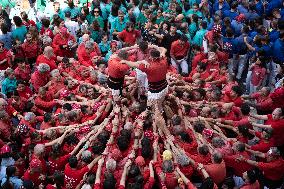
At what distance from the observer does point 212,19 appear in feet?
44.2

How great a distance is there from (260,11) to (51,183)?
29.4 ft

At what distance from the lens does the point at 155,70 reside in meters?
8.98

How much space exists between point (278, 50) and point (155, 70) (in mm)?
4309

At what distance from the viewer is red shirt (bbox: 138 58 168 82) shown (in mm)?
8945

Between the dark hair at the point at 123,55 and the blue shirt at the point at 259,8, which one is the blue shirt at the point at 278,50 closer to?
the blue shirt at the point at 259,8

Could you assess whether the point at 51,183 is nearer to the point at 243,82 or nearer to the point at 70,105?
the point at 70,105

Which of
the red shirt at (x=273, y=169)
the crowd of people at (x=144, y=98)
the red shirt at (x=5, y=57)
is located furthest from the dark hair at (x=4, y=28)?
the red shirt at (x=273, y=169)

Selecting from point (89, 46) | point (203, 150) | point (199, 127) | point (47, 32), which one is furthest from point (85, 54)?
point (203, 150)

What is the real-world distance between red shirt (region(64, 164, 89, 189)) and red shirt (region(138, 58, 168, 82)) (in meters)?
2.36

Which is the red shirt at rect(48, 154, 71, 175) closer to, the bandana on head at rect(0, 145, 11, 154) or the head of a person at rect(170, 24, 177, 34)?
the bandana on head at rect(0, 145, 11, 154)

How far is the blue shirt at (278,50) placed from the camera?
11648mm

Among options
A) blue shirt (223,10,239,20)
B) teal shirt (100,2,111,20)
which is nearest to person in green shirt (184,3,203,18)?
blue shirt (223,10,239,20)

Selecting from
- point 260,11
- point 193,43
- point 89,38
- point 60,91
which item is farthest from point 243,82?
point 60,91

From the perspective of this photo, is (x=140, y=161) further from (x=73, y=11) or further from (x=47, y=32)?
(x=73, y=11)
